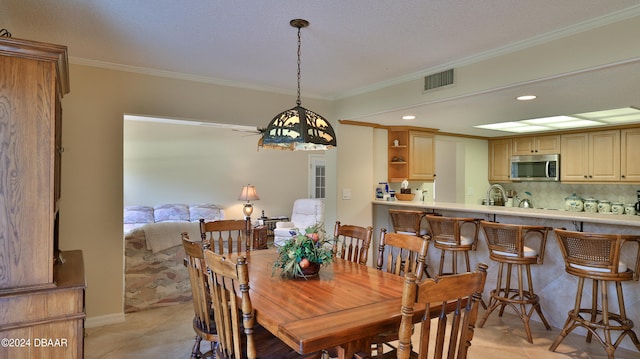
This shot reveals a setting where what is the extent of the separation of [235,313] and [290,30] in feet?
6.40

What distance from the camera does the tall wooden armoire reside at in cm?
177

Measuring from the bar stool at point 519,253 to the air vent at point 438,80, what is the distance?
4.39 ft

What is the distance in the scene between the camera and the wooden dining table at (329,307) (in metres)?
1.44

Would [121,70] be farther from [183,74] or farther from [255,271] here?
[255,271]

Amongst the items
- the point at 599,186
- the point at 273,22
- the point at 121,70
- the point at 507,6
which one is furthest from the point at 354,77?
the point at 599,186

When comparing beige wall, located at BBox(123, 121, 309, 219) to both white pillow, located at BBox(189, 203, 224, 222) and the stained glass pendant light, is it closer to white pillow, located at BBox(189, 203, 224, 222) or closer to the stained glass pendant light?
white pillow, located at BBox(189, 203, 224, 222)

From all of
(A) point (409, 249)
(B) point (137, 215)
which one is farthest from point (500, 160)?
(B) point (137, 215)

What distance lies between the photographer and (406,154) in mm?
5344

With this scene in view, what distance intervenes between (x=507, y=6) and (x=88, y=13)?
8.67 feet

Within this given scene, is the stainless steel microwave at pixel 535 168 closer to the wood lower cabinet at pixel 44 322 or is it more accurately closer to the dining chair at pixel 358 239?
the dining chair at pixel 358 239

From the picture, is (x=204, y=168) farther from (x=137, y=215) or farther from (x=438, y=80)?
(x=438, y=80)

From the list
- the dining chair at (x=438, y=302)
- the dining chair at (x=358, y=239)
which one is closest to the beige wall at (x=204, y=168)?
the dining chair at (x=358, y=239)

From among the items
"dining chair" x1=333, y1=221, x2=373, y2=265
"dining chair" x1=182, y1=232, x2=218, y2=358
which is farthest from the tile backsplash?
"dining chair" x1=182, y1=232, x2=218, y2=358

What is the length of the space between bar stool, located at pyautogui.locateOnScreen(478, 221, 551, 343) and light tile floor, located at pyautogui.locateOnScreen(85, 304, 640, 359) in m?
0.14
